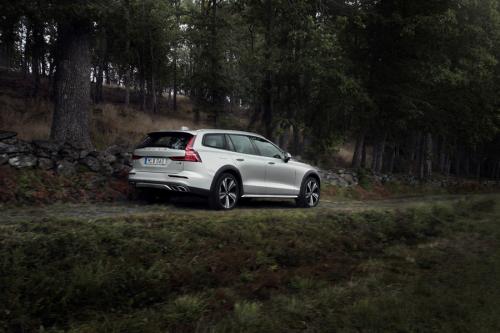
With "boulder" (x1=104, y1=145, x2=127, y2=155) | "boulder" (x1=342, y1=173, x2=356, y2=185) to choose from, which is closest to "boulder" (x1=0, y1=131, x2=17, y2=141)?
"boulder" (x1=104, y1=145, x2=127, y2=155)

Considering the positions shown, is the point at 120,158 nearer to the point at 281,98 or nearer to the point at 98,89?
the point at 281,98

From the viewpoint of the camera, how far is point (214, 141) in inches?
364

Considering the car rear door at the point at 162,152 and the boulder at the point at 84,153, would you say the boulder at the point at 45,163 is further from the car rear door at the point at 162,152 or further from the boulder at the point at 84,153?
the car rear door at the point at 162,152

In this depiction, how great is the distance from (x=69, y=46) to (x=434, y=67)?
1399 centimetres

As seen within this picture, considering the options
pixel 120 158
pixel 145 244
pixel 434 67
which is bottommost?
pixel 145 244

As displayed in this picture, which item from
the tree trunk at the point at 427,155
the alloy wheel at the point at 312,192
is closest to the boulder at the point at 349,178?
the alloy wheel at the point at 312,192

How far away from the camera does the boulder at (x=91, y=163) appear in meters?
10.7

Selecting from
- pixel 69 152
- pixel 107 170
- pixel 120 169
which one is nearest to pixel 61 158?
Answer: pixel 69 152

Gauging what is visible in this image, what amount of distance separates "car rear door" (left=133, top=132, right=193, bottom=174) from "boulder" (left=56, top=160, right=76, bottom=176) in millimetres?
1985

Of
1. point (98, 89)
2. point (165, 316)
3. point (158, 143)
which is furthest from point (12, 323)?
point (98, 89)

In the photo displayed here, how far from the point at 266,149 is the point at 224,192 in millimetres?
1878

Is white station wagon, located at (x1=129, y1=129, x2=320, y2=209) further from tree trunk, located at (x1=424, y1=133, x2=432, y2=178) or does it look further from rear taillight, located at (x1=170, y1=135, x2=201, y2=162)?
tree trunk, located at (x1=424, y1=133, x2=432, y2=178)

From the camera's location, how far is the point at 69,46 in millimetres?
11523

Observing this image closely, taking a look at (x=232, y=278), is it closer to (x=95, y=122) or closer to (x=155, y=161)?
(x=155, y=161)
